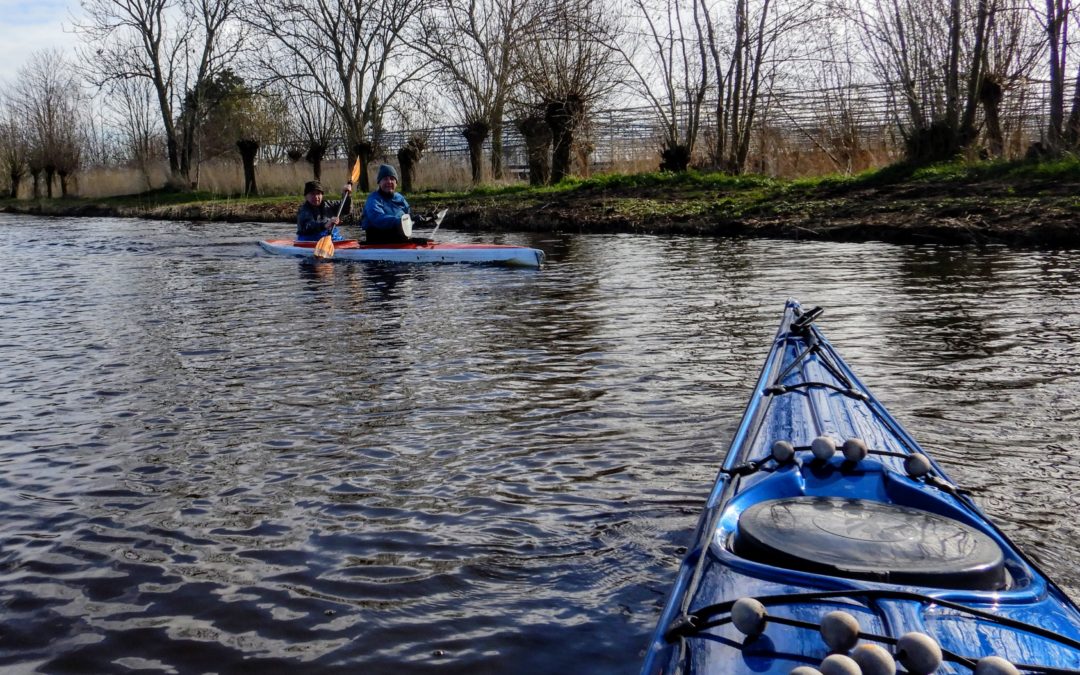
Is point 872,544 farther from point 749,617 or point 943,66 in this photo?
point 943,66

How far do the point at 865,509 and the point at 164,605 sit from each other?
209 centimetres

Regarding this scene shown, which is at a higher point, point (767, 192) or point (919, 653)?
point (767, 192)

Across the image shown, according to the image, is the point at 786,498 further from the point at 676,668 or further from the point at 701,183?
the point at 701,183

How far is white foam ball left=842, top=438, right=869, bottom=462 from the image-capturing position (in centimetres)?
254

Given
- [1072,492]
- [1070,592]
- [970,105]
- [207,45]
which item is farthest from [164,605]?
[207,45]

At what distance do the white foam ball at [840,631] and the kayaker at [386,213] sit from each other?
35.6ft

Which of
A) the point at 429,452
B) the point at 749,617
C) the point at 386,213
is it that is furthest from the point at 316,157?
the point at 749,617

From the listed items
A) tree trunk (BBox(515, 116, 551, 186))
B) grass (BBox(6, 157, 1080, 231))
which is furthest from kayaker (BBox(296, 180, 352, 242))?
tree trunk (BBox(515, 116, 551, 186))

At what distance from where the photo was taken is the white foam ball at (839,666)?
1.48 m

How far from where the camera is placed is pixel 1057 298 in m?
7.67

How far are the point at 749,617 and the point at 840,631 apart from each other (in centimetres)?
16

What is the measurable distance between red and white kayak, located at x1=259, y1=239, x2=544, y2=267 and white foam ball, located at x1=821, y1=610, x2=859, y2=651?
31.8 ft

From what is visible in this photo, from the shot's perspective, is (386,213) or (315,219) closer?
(386,213)

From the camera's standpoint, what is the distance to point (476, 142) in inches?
974
